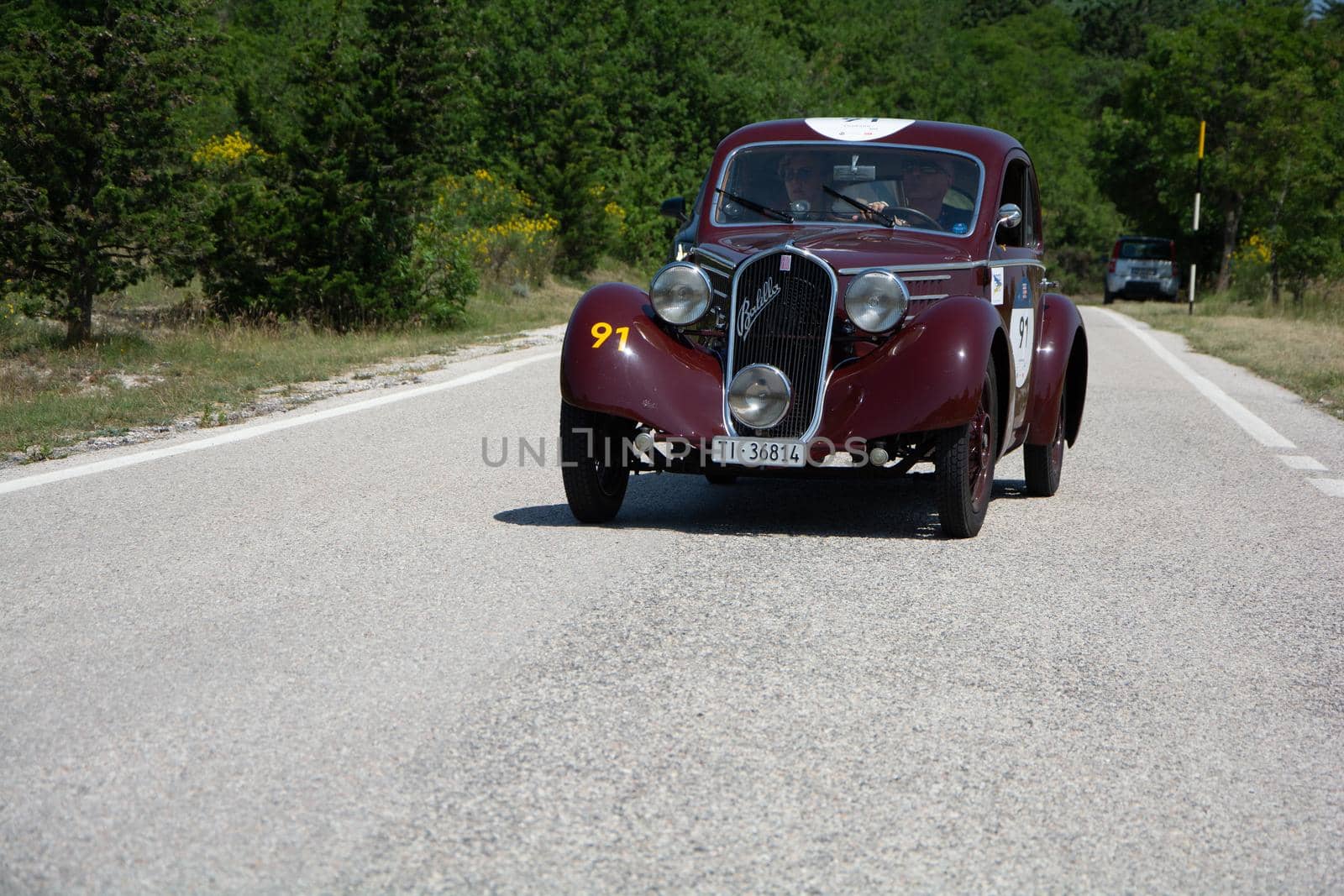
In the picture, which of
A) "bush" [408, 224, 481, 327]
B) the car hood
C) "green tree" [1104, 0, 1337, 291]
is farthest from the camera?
"green tree" [1104, 0, 1337, 291]

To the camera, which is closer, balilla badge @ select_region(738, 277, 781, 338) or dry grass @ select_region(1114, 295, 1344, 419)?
balilla badge @ select_region(738, 277, 781, 338)

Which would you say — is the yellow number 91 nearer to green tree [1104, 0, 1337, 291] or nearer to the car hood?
the car hood

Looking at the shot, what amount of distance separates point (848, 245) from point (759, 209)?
838 mm

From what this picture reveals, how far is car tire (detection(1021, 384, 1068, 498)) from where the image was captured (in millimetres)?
7984

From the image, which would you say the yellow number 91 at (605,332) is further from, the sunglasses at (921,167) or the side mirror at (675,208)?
the sunglasses at (921,167)

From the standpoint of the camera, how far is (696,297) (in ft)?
22.4

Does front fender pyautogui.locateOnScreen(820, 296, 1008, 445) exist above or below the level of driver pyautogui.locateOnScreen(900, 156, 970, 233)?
below

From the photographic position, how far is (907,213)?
7668mm

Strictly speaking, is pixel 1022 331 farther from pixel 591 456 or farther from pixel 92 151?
pixel 92 151

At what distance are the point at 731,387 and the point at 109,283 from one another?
10.00 m

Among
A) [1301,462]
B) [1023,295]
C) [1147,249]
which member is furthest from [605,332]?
[1147,249]

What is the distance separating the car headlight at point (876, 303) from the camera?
654 cm

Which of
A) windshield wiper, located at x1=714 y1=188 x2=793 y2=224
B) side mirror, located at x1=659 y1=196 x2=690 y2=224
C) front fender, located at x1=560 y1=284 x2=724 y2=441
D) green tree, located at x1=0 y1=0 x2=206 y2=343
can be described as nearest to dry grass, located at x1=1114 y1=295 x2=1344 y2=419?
windshield wiper, located at x1=714 y1=188 x2=793 y2=224

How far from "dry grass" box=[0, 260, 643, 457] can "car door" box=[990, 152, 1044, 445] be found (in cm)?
540
